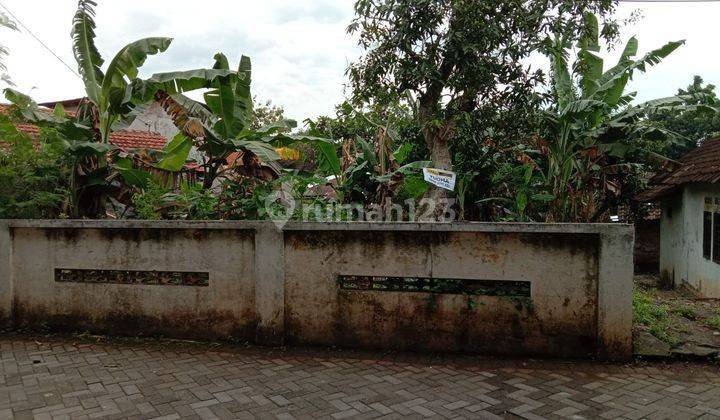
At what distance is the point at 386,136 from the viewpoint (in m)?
7.20

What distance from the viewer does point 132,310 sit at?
5.53 m

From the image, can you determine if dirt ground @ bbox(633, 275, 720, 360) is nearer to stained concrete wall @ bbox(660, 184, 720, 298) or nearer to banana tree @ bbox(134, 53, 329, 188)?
banana tree @ bbox(134, 53, 329, 188)

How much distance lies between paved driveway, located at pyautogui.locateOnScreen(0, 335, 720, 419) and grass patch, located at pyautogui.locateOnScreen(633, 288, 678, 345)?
1.48 ft

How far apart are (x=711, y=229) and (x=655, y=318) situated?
6847 millimetres

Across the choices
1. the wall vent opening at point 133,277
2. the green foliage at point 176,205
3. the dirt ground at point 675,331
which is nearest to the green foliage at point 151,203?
the green foliage at point 176,205

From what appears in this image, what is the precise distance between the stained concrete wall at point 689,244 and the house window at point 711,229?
0.14m

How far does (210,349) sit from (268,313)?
0.68 metres

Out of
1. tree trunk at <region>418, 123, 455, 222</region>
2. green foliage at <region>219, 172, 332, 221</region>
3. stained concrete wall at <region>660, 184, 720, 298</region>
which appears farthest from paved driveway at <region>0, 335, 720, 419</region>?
stained concrete wall at <region>660, 184, 720, 298</region>

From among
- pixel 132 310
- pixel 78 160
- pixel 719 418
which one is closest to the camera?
pixel 719 418

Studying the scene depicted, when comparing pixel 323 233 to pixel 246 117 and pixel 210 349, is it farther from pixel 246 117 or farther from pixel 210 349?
pixel 246 117

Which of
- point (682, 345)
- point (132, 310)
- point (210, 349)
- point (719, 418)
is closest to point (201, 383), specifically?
point (210, 349)

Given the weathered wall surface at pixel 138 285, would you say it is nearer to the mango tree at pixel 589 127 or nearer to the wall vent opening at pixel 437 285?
the wall vent opening at pixel 437 285

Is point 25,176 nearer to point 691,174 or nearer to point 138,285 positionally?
point 138,285

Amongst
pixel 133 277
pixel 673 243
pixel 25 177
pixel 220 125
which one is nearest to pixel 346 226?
pixel 220 125
